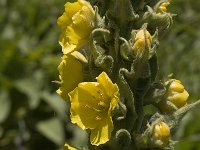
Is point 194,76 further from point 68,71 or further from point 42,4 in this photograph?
point 68,71

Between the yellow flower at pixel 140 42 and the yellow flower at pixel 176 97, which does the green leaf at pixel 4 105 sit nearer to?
the yellow flower at pixel 176 97

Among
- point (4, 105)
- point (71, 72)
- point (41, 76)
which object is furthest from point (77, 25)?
point (41, 76)

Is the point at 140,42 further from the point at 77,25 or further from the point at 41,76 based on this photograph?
the point at 41,76

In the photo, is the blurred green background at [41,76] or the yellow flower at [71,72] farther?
the blurred green background at [41,76]

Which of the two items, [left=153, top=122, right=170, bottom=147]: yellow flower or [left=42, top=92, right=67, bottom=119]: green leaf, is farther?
[left=42, top=92, right=67, bottom=119]: green leaf

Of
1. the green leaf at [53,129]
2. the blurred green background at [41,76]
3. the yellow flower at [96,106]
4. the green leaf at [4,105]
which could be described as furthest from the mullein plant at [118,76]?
the green leaf at [4,105]

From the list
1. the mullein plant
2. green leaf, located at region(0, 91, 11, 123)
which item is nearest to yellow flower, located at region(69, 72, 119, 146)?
the mullein plant

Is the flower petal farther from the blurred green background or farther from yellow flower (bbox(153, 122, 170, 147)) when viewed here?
the blurred green background
